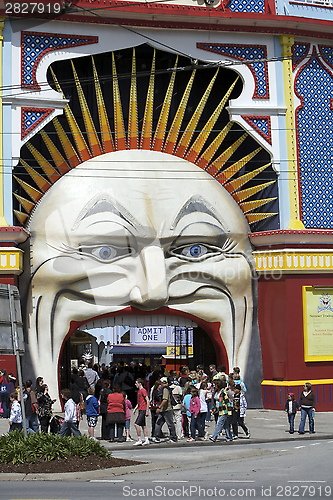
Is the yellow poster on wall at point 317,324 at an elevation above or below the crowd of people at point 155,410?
above

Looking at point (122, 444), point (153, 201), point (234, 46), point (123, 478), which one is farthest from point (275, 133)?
point (123, 478)

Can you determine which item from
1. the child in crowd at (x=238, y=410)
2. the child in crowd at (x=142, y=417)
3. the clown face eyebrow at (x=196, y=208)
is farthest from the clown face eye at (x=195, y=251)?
the child in crowd at (x=142, y=417)

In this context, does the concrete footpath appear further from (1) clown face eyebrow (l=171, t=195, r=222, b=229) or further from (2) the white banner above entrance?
(2) the white banner above entrance

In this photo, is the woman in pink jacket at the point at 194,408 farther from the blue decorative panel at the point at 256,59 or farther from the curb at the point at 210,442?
the blue decorative panel at the point at 256,59

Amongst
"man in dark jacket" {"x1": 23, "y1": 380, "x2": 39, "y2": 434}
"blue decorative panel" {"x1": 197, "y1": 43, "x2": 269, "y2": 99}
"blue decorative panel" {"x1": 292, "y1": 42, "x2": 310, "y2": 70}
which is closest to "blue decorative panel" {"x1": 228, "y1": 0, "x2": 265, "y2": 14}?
"blue decorative panel" {"x1": 197, "y1": 43, "x2": 269, "y2": 99}

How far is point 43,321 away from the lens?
22.6 meters

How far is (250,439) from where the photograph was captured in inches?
698

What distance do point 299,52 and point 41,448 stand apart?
651 inches

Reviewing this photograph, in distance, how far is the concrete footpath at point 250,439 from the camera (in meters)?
12.3

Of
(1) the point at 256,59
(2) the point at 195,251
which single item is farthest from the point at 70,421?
(1) the point at 256,59

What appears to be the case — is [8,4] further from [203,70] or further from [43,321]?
[43,321]

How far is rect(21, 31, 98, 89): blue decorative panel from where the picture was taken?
74.3 feet

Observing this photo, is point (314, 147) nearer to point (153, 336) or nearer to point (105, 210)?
point (105, 210)

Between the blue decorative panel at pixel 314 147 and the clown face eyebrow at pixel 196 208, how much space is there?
2.88 metres
